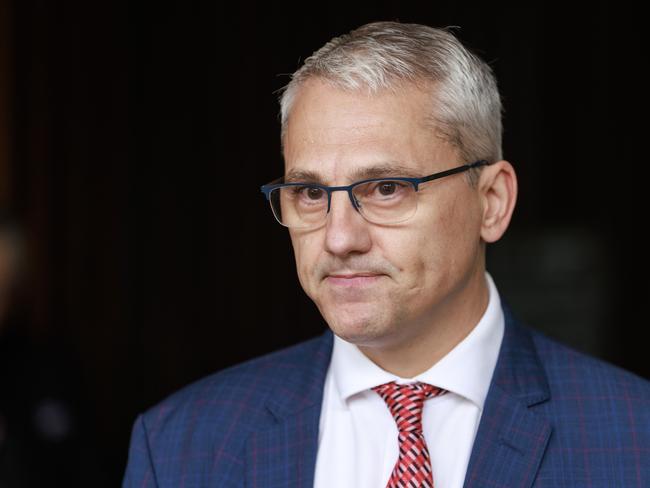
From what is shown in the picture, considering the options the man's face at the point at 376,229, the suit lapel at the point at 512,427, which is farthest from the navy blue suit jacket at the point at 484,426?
the man's face at the point at 376,229

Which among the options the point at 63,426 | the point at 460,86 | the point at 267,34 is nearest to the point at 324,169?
the point at 460,86

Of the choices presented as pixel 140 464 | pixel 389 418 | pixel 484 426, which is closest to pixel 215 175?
pixel 140 464

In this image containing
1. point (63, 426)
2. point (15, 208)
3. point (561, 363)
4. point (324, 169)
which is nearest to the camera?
point (324, 169)

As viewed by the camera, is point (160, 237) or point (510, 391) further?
point (160, 237)

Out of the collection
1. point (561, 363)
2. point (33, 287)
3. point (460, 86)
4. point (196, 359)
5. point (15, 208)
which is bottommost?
point (196, 359)

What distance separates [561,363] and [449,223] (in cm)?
36

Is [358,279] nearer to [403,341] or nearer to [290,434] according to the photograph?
[403,341]

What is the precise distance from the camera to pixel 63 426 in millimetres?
3354

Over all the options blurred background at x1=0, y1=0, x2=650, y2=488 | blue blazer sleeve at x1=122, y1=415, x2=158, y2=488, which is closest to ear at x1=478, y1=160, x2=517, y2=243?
blue blazer sleeve at x1=122, y1=415, x2=158, y2=488

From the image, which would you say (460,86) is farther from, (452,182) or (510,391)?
(510,391)

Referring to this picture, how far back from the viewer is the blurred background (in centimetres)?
413

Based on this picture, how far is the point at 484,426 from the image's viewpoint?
175 cm

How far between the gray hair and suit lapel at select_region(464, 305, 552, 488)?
394 mm

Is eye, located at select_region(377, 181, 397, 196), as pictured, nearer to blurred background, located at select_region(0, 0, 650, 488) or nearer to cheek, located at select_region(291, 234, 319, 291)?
cheek, located at select_region(291, 234, 319, 291)
